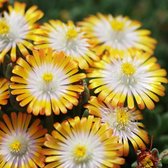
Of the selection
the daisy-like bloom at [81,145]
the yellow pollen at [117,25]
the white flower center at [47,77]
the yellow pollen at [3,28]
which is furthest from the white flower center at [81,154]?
the yellow pollen at [117,25]

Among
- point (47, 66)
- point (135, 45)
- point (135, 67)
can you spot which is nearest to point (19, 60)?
point (47, 66)

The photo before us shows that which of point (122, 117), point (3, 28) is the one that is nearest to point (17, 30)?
point (3, 28)

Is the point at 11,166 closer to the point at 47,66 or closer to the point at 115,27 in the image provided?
the point at 47,66

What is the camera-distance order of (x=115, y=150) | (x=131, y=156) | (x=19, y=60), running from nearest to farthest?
(x=115, y=150) < (x=19, y=60) < (x=131, y=156)

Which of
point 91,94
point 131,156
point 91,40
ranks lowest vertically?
point 131,156

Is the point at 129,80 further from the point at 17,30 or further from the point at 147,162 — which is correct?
the point at 17,30

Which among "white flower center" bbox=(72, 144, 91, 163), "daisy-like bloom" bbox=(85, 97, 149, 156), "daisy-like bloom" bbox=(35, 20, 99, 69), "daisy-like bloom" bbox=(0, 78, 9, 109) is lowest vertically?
"white flower center" bbox=(72, 144, 91, 163)

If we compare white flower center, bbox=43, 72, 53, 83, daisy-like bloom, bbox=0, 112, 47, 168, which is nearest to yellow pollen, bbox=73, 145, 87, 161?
daisy-like bloom, bbox=0, 112, 47, 168

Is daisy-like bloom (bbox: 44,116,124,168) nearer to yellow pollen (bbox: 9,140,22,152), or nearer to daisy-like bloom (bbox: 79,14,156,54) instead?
yellow pollen (bbox: 9,140,22,152)
